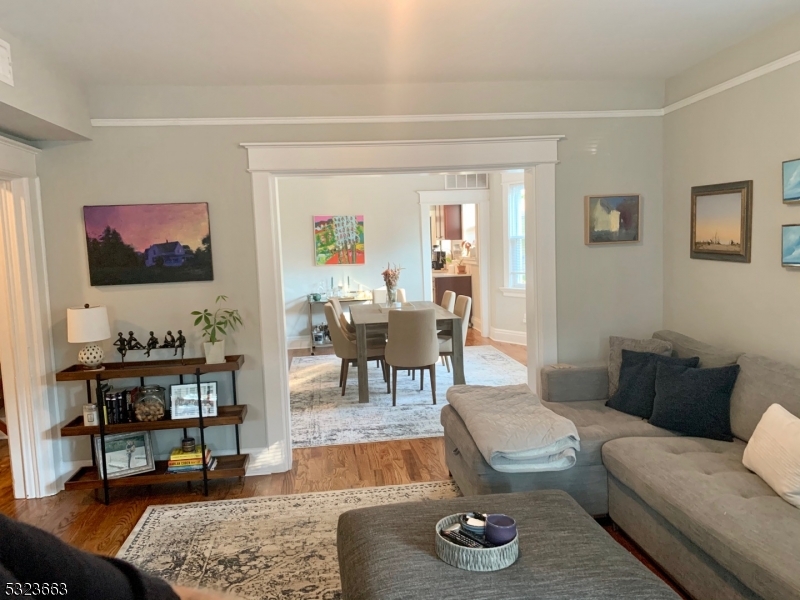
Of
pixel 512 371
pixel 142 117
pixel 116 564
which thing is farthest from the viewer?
pixel 512 371

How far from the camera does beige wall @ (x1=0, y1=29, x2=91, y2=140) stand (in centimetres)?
271

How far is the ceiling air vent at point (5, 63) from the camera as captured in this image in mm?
2575

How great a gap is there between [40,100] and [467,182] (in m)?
6.09

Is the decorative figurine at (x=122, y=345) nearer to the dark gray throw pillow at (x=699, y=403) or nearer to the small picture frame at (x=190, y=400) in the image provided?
the small picture frame at (x=190, y=400)

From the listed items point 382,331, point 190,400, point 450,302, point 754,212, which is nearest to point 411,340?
point 382,331

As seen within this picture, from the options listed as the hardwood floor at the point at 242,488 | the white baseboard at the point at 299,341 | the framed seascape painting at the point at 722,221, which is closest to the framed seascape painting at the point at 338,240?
the white baseboard at the point at 299,341

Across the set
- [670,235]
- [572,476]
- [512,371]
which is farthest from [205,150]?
[512,371]

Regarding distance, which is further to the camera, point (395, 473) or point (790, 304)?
point (395, 473)

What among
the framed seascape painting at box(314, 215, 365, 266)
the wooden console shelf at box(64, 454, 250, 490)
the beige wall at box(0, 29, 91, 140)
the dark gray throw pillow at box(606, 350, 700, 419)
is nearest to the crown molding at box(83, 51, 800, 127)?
the beige wall at box(0, 29, 91, 140)

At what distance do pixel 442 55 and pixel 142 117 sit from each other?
1897mm

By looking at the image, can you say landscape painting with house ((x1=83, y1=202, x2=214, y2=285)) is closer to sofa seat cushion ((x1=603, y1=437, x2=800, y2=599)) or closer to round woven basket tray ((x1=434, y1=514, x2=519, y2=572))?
round woven basket tray ((x1=434, y1=514, x2=519, y2=572))

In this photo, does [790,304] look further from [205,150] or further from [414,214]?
[414,214]

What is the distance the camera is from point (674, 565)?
2.39m

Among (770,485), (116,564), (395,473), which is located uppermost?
(116,564)
